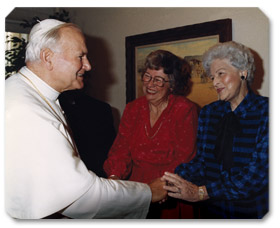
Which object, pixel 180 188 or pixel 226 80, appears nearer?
pixel 226 80

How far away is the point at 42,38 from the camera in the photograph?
154cm

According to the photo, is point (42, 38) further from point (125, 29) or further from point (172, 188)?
point (172, 188)

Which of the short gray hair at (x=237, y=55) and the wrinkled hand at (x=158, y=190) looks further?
the wrinkled hand at (x=158, y=190)

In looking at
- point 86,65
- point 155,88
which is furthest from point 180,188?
point 86,65

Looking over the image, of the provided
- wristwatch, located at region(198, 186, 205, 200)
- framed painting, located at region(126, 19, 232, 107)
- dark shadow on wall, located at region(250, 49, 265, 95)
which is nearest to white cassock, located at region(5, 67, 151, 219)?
wristwatch, located at region(198, 186, 205, 200)

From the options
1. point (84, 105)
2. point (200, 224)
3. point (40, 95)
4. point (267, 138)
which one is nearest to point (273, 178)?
point (267, 138)

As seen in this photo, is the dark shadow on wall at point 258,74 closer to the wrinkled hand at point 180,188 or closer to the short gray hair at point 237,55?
the short gray hair at point 237,55

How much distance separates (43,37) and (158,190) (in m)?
1.00

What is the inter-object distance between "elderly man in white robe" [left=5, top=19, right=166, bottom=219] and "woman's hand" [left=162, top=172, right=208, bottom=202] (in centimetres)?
5

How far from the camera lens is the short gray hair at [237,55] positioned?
153 cm

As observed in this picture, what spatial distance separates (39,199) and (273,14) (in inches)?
59.6

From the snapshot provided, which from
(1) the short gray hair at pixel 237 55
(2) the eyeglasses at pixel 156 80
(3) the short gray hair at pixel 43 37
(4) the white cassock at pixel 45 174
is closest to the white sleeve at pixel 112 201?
(4) the white cassock at pixel 45 174

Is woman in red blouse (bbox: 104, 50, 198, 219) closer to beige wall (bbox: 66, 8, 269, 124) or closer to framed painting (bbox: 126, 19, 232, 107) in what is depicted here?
framed painting (bbox: 126, 19, 232, 107)

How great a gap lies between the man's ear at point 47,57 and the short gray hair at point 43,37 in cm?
2
